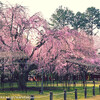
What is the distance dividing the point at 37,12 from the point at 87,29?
3467 cm

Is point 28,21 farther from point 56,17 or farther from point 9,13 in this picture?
point 56,17

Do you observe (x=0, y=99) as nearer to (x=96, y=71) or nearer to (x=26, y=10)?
(x=26, y=10)

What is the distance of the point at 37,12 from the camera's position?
2245 cm

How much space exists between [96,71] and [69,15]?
21475 millimetres

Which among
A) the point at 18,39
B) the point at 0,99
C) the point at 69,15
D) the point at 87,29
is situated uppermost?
the point at 69,15

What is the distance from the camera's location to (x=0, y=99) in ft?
47.0

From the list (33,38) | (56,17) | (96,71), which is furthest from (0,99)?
(56,17)

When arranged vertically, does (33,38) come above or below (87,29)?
below

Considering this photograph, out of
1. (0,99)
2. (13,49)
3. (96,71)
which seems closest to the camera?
(0,99)

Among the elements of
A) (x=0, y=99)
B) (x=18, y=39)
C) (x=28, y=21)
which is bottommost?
(x=0, y=99)

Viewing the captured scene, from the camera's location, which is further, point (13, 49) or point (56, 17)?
point (56, 17)

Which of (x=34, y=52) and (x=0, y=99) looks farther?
(x=34, y=52)

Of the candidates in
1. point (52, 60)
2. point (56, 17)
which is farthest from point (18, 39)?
point (56, 17)

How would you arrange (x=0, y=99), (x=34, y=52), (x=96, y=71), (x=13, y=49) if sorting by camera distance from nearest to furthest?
1. (x=0, y=99)
2. (x=13, y=49)
3. (x=34, y=52)
4. (x=96, y=71)
